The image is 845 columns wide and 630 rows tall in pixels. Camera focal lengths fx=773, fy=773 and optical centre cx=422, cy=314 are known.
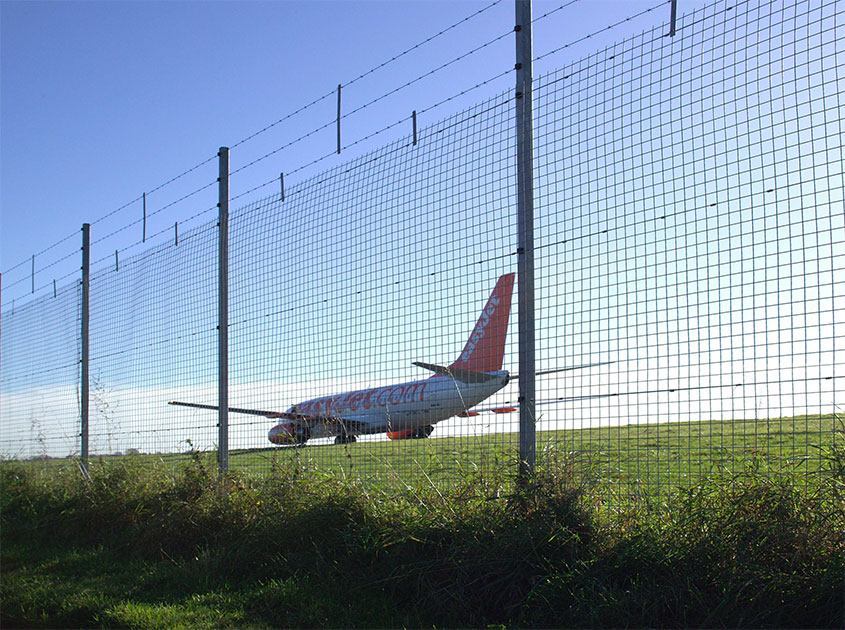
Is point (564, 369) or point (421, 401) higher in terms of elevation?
point (564, 369)

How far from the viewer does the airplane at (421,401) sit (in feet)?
13.9

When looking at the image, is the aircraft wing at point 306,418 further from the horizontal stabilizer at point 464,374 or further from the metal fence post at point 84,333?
the metal fence post at point 84,333

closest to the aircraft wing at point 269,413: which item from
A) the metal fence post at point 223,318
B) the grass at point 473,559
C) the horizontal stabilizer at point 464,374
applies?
the metal fence post at point 223,318

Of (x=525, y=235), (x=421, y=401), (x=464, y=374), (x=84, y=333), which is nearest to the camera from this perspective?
(x=525, y=235)

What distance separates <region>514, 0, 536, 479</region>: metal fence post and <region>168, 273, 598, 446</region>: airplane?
→ 0.15 meters

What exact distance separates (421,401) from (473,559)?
1.84 m

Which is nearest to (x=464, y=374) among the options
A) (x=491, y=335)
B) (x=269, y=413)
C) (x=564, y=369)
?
(x=491, y=335)

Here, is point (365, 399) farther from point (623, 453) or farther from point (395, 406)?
point (623, 453)

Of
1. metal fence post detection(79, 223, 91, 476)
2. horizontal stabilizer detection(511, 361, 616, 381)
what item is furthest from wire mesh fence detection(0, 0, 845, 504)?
metal fence post detection(79, 223, 91, 476)

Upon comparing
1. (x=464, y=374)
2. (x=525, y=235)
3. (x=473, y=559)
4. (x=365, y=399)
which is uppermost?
(x=525, y=235)

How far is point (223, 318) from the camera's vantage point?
6203 mm

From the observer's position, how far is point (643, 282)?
3596mm

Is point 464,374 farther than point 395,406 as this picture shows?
No

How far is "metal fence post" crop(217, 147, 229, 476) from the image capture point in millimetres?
5910
